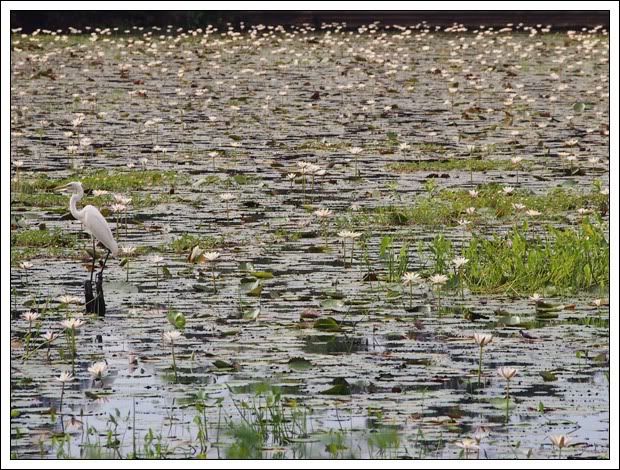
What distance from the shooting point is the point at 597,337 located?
661 centimetres

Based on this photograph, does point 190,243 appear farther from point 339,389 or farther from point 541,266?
point 339,389

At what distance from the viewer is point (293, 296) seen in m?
7.34

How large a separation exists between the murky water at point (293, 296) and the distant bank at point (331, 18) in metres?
13.9

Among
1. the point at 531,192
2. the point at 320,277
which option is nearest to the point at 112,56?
the point at 531,192

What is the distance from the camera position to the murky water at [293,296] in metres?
5.43

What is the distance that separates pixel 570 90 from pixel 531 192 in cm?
856

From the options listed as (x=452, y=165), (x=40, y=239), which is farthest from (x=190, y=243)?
(x=452, y=165)

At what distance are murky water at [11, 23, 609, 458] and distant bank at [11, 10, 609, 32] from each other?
13.9 m

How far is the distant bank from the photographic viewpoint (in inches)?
1277

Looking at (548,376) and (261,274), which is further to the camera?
(261,274)

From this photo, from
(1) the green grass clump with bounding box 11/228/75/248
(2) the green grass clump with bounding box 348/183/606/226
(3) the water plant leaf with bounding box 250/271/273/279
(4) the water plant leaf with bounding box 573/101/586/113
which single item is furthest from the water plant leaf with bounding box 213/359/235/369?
(4) the water plant leaf with bounding box 573/101/586/113

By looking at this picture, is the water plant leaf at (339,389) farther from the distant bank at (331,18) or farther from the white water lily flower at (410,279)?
the distant bank at (331,18)

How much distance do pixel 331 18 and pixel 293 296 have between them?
26851 millimetres

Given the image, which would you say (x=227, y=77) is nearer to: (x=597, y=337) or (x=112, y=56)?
(x=112, y=56)
